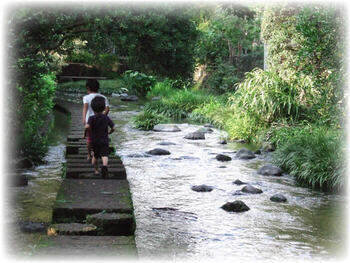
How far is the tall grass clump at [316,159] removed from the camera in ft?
27.3

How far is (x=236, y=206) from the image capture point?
7020mm

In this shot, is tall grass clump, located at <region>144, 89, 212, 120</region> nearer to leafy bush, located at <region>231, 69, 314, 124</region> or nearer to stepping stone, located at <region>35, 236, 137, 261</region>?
leafy bush, located at <region>231, 69, 314, 124</region>

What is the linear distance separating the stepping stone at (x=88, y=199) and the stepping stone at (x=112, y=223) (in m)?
0.18

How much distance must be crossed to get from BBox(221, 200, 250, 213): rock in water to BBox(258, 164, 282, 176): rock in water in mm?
2402

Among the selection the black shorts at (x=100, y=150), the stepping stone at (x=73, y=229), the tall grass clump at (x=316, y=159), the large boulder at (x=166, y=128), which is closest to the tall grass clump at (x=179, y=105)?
the large boulder at (x=166, y=128)

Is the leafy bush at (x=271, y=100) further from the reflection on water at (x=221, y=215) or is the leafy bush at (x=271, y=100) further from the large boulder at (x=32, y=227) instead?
the large boulder at (x=32, y=227)

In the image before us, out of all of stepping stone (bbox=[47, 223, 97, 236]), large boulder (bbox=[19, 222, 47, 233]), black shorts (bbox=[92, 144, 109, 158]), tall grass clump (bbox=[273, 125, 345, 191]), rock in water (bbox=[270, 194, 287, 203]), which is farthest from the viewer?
tall grass clump (bbox=[273, 125, 345, 191])

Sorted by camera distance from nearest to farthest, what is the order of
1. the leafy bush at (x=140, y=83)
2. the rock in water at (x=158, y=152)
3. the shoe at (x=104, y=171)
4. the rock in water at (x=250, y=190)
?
the shoe at (x=104, y=171)
the rock in water at (x=250, y=190)
the rock in water at (x=158, y=152)
the leafy bush at (x=140, y=83)

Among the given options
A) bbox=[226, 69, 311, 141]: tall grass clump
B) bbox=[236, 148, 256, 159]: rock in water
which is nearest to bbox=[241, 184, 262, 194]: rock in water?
bbox=[236, 148, 256, 159]: rock in water

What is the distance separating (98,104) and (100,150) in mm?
590

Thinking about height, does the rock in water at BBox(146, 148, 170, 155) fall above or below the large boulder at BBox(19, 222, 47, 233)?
below

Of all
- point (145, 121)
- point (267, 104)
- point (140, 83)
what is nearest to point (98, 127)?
point (267, 104)

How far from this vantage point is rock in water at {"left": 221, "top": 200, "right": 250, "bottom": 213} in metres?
7.02

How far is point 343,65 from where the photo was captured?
8.51m
